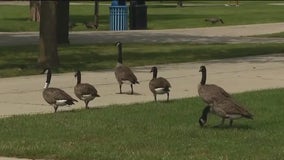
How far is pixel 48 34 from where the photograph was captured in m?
22.0

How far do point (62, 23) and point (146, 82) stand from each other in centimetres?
1275

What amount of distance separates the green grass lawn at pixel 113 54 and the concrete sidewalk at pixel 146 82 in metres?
1.11

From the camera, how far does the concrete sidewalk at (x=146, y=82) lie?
15.4 meters

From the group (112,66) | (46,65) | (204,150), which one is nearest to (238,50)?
(112,66)

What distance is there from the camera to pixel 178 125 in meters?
12.4

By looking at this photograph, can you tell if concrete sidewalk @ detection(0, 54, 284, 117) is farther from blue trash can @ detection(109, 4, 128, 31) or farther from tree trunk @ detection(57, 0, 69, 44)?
blue trash can @ detection(109, 4, 128, 31)

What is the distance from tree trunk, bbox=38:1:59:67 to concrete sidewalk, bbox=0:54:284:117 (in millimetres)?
1597

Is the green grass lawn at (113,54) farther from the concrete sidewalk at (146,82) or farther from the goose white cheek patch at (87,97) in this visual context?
the goose white cheek patch at (87,97)

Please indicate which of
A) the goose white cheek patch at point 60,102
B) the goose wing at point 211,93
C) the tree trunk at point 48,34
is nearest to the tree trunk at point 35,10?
the tree trunk at point 48,34

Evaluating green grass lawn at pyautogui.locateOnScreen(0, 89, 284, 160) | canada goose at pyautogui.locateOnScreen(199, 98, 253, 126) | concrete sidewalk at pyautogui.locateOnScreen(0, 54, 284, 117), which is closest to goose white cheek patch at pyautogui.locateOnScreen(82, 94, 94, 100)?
green grass lawn at pyautogui.locateOnScreen(0, 89, 284, 160)

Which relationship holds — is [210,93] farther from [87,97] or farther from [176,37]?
[176,37]

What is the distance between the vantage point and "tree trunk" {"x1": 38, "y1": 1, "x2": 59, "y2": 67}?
2183cm

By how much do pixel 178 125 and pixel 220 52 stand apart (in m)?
14.9

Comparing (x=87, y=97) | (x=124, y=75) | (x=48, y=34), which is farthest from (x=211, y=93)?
(x=48, y=34)
